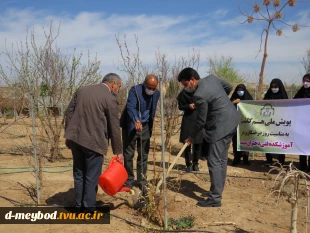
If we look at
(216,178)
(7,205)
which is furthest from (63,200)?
(216,178)

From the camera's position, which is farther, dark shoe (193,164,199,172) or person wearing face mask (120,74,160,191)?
dark shoe (193,164,199,172)

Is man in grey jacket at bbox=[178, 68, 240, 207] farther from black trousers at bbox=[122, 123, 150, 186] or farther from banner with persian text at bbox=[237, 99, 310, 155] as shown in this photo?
banner with persian text at bbox=[237, 99, 310, 155]

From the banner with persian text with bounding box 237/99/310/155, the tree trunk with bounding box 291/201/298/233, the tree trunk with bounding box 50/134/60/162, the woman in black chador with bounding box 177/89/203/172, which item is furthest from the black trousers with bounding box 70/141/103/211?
the banner with persian text with bounding box 237/99/310/155

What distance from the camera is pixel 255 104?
6.05 metres

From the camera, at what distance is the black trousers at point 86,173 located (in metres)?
3.61

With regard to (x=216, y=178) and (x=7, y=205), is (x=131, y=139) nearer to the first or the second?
(x=216, y=178)

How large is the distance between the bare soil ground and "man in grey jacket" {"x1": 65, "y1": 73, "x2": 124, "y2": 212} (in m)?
0.43

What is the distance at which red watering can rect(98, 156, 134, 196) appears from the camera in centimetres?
346

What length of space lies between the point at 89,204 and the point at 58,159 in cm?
365

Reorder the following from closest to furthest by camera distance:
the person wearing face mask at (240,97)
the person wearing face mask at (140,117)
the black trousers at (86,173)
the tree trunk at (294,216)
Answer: the tree trunk at (294,216) → the black trousers at (86,173) → the person wearing face mask at (140,117) → the person wearing face mask at (240,97)

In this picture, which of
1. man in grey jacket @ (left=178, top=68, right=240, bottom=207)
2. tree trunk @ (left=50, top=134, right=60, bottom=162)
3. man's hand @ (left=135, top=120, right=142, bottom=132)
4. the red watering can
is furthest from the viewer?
tree trunk @ (left=50, top=134, right=60, bottom=162)

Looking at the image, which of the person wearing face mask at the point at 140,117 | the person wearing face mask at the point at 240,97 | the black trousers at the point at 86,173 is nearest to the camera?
the black trousers at the point at 86,173

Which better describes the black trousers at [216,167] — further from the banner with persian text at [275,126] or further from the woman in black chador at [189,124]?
the banner with persian text at [275,126]

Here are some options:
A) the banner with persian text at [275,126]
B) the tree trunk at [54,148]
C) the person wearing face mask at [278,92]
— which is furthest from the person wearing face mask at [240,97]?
the tree trunk at [54,148]
